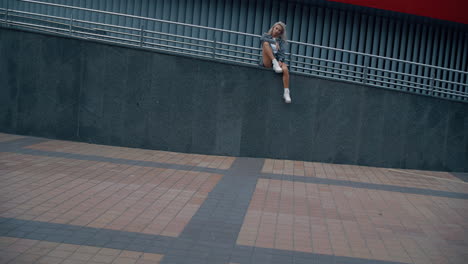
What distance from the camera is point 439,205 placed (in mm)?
8242

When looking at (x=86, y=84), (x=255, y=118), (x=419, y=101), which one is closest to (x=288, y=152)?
(x=255, y=118)

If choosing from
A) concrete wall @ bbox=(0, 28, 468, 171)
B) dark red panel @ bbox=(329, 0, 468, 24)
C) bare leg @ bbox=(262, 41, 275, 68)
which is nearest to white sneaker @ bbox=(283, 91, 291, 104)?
concrete wall @ bbox=(0, 28, 468, 171)

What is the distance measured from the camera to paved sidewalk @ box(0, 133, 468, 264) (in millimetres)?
5449

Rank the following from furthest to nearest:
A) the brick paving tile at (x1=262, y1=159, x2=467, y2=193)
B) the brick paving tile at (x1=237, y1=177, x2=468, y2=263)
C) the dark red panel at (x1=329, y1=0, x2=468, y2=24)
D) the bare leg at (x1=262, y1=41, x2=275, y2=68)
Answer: the dark red panel at (x1=329, y1=0, x2=468, y2=24) → the bare leg at (x1=262, y1=41, x2=275, y2=68) → the brick paving tile at (x1=262, y1=159, x2=467, y2=193) → the brick paving tile at (x1=237, y1=177, x2=468, y2=263)

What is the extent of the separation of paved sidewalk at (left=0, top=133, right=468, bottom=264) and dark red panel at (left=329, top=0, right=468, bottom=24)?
4474mm

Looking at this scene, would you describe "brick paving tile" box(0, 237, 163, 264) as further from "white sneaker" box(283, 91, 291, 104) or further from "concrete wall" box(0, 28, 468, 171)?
"white sneaker" box(283, 91, 291, 104)

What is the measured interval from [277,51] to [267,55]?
26 centimetres

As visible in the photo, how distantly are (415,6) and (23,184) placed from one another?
10.00 metres

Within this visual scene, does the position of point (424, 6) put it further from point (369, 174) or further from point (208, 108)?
point (208, 108)

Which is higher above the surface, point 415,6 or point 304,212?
point 415,6

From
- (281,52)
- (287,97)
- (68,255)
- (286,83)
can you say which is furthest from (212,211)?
(281,52)

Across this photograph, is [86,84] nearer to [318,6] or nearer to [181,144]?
[181,144]

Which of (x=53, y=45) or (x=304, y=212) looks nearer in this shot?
(x=304, y=212)

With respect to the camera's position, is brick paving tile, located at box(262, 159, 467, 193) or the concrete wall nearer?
brick paving tile, located at box(262, 159, 467, 193)
